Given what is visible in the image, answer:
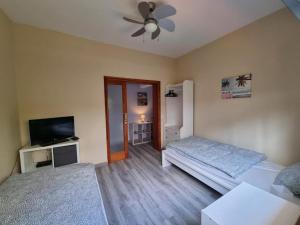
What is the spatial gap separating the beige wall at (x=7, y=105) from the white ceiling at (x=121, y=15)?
36cm

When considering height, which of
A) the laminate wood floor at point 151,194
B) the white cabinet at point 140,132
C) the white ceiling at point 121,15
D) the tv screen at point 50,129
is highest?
the white ceiling at point 121,15

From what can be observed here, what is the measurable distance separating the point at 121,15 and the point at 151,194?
2783mm

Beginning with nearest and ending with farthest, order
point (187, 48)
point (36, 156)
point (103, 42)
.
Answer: point (36, 156), point (103, 42), point (187, 48)

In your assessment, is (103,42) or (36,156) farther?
(103,42)

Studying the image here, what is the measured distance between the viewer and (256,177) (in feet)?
5.72

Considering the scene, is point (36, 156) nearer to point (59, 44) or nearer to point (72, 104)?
point (72, 104)

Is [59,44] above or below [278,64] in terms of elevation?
above

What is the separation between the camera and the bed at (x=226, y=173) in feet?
5.13

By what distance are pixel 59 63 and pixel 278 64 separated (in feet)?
12.1

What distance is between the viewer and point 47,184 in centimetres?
158

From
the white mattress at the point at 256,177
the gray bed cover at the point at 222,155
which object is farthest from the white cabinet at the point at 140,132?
the white mattress at the point at 256,177

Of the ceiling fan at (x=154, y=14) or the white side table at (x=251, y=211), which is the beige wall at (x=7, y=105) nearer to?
the ceiling fan at (x=154, y=14)

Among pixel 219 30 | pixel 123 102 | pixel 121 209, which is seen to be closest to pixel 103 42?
pixel 123 102

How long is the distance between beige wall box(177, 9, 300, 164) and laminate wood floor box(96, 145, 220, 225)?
1.22 m
